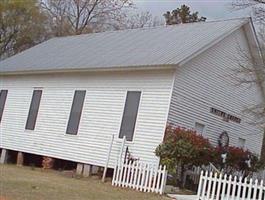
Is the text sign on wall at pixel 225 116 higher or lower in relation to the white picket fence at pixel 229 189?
higher

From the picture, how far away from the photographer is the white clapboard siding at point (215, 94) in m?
19.3

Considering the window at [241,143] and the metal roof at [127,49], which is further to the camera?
the window at [241,143]

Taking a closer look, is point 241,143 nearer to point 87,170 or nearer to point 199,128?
point 199,128

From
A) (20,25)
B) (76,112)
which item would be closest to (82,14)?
(20,25)

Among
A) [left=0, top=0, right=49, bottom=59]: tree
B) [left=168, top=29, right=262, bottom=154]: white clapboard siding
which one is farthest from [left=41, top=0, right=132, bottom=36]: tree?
[left=168, top=29, right=262, bottom=154]: white clapboard siding

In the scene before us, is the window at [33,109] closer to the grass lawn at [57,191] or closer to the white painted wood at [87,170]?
the white painted wood at [87,170]

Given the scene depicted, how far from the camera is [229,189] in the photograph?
536 inches

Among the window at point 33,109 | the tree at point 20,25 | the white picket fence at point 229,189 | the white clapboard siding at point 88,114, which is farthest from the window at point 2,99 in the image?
the tree at point 20,25

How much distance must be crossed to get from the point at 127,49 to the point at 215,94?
4541 millimetres

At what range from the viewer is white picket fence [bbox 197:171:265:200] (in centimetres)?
1319

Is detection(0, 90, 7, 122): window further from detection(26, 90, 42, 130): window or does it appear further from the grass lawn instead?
the grass lawn

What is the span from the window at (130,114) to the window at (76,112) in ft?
9.15

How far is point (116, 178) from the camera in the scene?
17234mm

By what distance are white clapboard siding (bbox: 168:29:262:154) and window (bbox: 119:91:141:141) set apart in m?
1.63
